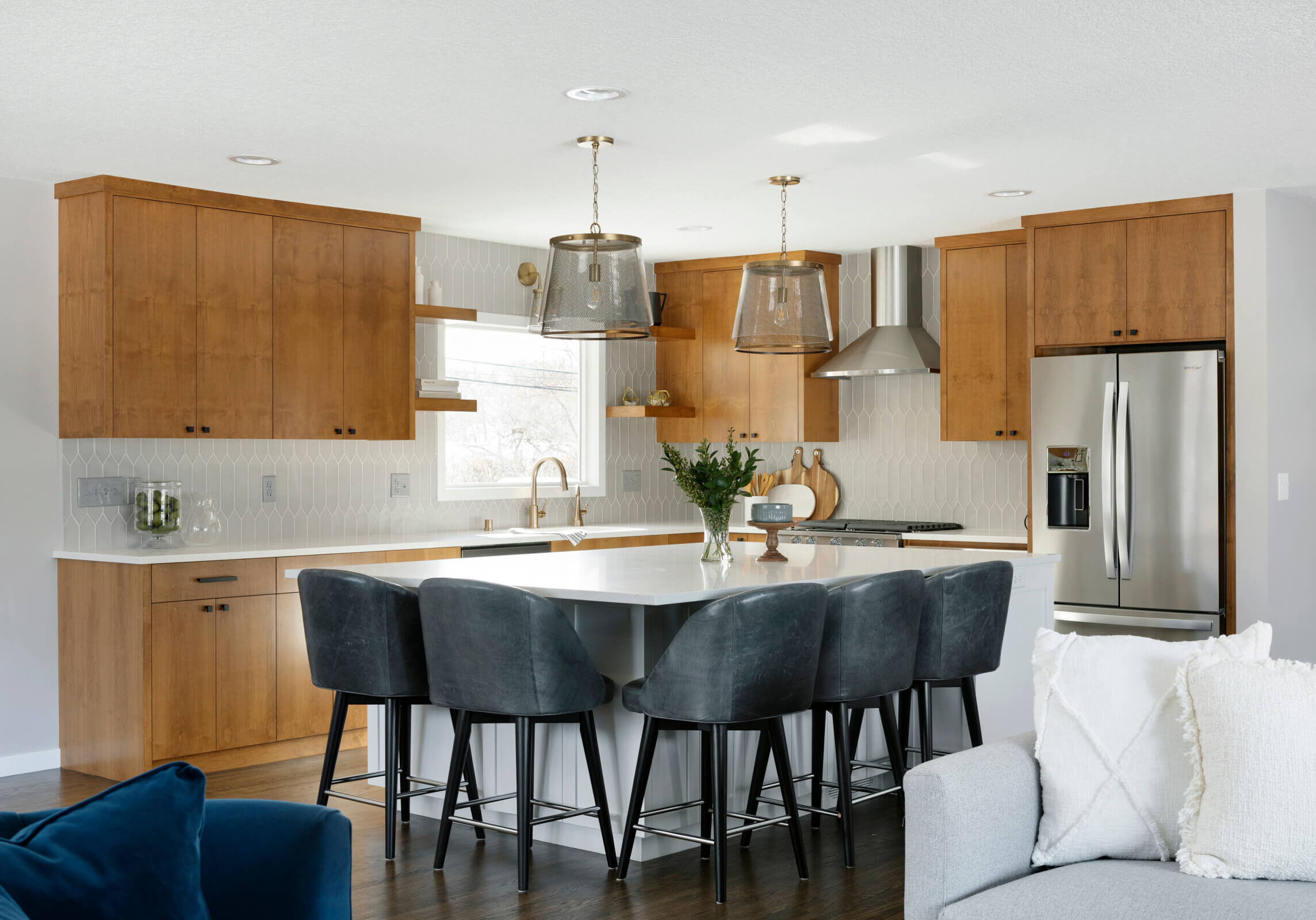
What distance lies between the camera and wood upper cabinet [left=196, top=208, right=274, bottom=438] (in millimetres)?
5500

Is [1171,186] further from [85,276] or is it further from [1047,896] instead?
[85,276]

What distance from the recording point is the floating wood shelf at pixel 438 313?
635 cm

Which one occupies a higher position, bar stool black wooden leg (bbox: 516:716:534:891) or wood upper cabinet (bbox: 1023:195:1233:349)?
wood upper cabinet (bbox: 1023:195:1233:349)

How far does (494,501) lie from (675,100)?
339 cm

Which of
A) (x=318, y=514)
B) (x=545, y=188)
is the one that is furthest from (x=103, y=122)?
(x=318, y=514)

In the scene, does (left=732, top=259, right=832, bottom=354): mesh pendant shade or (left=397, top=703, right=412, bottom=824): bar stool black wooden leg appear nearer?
(left=397, top=703, right=412, bottom=824): bar stool black wooden leg

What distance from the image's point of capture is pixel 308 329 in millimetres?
5871

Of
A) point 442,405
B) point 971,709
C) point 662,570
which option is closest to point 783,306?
point 662,570

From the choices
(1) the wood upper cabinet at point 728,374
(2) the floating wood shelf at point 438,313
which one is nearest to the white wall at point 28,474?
(2) the floating wood shelf at point 438,313

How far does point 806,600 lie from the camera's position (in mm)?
3557

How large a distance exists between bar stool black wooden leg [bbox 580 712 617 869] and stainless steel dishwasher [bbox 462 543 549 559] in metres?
2.32

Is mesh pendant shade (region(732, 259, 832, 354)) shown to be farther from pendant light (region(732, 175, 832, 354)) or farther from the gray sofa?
the gray sofa

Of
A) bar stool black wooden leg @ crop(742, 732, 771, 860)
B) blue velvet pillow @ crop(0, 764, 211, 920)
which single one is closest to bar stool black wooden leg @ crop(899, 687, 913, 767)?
bar stool black wooden leg @ crop(742, 732, 771, 860)

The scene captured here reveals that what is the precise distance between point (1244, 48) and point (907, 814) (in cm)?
256
